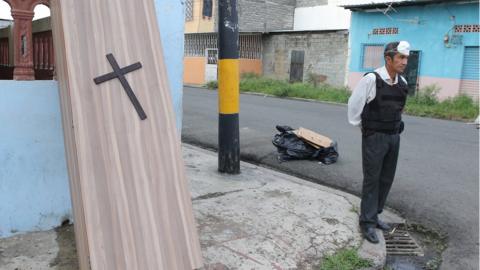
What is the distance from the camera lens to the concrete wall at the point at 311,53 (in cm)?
2048

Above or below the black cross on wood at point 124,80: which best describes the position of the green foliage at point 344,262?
below

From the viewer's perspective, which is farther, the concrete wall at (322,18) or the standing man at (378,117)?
the concrete wall at (322,18)

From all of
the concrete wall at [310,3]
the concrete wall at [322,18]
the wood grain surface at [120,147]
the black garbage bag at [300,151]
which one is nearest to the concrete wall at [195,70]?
the concrete wall at [322,18]

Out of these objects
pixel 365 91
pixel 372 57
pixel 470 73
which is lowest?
pixel 470 73

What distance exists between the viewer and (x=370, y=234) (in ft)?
13.2

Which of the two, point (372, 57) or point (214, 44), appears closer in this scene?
point (372, 57)

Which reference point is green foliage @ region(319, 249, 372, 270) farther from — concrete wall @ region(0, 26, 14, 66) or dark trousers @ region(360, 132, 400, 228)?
concrete wall @ region(0, 26, 14, 66)

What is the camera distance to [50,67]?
4.11 meters

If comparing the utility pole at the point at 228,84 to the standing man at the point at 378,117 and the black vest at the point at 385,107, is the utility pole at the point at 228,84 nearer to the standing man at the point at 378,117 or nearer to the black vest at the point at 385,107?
the standing man at the point at 378,117

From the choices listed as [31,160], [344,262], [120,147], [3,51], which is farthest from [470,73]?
[120,147]

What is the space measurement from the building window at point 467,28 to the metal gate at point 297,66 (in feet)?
25.6

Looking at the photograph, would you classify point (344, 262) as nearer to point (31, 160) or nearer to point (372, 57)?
point (31, 160)

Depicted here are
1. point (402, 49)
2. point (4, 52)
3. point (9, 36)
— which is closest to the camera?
point (402, 49)

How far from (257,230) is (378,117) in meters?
1.42
